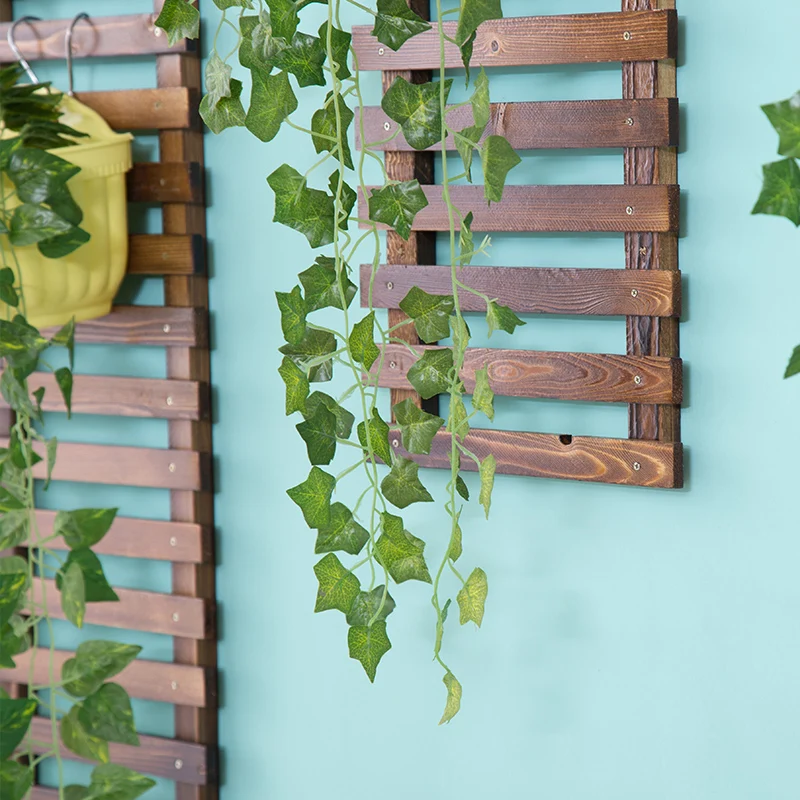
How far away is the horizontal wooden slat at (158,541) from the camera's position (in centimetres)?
140

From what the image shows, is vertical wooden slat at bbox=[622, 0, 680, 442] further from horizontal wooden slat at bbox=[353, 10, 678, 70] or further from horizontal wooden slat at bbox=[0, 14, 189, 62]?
horizontal wooden slat at bbox=[0, 14, 189, 62]

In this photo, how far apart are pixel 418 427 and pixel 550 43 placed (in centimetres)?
44

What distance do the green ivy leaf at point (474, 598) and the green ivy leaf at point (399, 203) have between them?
31 cm

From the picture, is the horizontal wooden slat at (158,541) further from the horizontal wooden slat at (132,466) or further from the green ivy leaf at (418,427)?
the green ivy leaf at (418,427)

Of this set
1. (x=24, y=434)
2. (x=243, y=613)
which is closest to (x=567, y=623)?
(x=243, y=613)

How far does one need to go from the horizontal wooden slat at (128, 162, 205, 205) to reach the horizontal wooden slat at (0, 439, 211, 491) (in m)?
0.32

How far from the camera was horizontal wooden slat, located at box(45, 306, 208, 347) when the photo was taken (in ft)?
4.50

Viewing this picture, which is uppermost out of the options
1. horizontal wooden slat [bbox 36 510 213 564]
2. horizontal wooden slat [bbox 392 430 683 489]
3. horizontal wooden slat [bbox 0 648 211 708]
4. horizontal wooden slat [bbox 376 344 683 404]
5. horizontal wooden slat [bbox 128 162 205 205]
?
horizontal wooden slat [bbox 128 162 205 205]

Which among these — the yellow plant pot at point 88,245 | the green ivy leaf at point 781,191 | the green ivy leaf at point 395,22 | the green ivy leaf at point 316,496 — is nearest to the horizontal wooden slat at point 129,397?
the yellow plant pot at point 88,245

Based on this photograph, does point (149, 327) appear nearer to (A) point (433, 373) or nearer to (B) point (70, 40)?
(B) point (70, 40)

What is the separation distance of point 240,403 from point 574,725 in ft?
1.85

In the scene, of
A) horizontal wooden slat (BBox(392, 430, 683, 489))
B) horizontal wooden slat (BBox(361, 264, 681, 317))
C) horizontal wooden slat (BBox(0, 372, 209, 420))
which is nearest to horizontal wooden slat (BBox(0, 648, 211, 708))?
horizontal wooden slat (BBox(0, 372, 209, 420))

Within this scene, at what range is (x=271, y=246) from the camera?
4.46 feet

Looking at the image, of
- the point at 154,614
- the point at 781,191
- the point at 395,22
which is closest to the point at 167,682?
the point at 154,614
